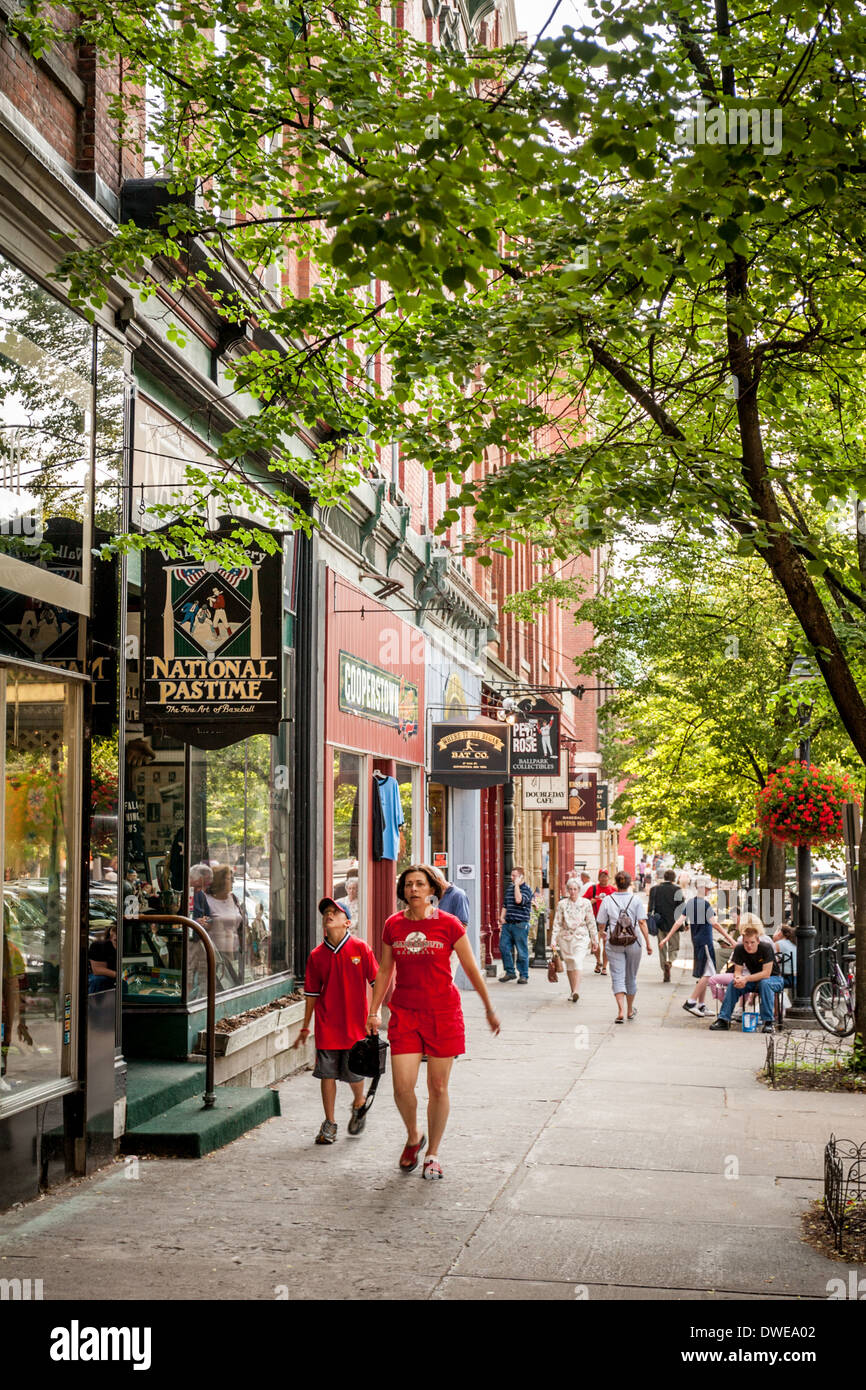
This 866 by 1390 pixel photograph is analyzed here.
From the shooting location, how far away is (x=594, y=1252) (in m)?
6.55

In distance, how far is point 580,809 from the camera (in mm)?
34031

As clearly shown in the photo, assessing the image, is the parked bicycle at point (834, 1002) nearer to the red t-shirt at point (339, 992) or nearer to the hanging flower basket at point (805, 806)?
the hanging flower basket at point (805, 806)

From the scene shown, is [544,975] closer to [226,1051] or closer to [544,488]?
[226,1051]

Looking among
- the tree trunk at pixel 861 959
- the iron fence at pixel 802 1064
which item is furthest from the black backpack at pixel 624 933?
the tree trunk at pixel 861 959

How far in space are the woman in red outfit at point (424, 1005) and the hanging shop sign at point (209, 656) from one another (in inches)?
74.9

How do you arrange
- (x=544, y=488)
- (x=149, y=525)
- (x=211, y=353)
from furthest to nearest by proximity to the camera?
(x=211, y=353) < (x=149, y=525) < (x=544, y=488)

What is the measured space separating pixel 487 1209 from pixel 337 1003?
2346 mm

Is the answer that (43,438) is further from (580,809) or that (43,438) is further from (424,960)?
(580,809)

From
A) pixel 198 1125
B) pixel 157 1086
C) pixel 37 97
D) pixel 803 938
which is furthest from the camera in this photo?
pixel 803 938

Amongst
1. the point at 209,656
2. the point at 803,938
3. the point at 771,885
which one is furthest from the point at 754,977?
the point at 771,885

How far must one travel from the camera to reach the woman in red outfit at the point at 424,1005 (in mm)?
8227

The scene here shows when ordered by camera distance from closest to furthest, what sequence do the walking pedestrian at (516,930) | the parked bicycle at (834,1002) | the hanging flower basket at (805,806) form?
the parked bicycle at (834,1002) < the hanging flower basket at (805,806) < the walking pedestrian at (516,930)

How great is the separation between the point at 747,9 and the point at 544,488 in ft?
11.0

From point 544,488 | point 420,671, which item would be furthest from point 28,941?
point 420,671
